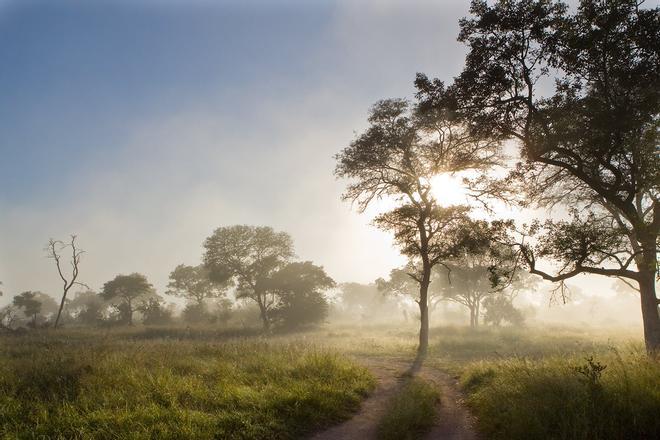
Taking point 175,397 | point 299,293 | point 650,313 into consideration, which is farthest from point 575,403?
point 299,293

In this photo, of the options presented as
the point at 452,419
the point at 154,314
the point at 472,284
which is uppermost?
the point at 472,284

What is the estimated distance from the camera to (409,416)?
24.8ft

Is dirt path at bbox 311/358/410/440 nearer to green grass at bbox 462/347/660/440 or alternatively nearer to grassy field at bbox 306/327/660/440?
grassy field at bbox 306/327/660/440

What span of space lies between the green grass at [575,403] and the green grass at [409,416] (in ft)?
3.48

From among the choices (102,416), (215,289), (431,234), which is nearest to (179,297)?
(215,289)

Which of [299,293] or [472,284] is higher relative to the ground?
[472,284]

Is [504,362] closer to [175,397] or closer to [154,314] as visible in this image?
[175,397]

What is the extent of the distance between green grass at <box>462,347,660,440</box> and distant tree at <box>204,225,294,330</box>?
1465 inches

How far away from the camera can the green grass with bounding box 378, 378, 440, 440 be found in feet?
22.9

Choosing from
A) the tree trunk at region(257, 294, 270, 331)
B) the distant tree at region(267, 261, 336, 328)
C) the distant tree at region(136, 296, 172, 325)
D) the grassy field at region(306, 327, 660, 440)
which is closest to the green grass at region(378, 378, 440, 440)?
the grassy field at region(306, 327, 660, 440)

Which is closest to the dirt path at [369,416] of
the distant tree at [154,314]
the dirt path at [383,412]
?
the dirt path at [383,412]

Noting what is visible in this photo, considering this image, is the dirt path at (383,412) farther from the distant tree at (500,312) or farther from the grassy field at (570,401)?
the distant tree at (500,312)

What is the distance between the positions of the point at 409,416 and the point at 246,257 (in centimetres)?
3961

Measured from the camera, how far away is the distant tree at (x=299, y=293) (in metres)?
45.9
